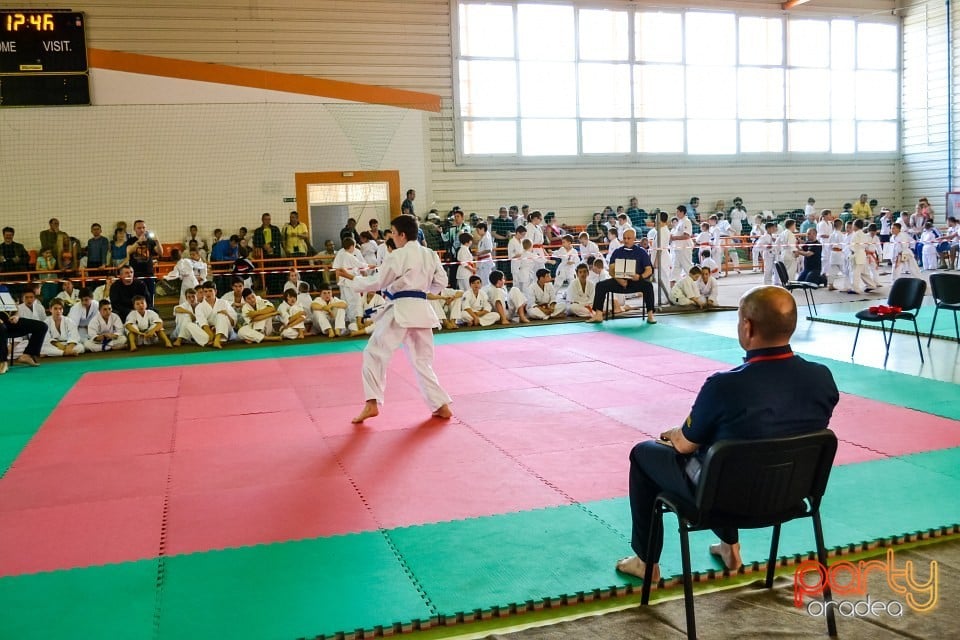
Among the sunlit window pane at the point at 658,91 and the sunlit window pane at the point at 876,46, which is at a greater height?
the sunlit window pane at the point at 876,46

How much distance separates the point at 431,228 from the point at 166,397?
8.61 meters

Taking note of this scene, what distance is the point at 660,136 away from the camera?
64.7ft

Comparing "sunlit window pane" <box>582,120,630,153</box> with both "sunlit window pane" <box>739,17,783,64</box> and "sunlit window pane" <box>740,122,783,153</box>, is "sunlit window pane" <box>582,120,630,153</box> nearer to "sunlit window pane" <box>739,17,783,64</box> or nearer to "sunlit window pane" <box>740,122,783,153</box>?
"sunlit window pane" <box>740,122,783,153</box>

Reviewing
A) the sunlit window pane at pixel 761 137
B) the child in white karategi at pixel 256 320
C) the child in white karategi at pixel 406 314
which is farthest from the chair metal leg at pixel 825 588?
the sunlit window pane at pixel 761 137

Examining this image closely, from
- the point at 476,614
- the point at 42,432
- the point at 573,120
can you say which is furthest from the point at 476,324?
the point at 476,614

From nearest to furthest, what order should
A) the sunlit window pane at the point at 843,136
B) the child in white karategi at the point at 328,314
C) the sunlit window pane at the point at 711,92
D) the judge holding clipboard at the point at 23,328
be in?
the judge holding clipboard at the point at 23,328
the child in white karategi at the point at 328,314
the sunlit window pane at the point at 711,92
the sunlit window pane at the point at 843,136

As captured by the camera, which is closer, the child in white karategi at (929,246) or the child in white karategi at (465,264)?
the child in white karategi at (465,264)

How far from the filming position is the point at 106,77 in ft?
50.0

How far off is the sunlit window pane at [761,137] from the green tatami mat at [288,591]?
18.7m

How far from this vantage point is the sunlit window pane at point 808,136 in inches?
826

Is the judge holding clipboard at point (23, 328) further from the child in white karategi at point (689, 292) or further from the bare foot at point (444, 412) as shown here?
the child in white karategi at point (689, 292)

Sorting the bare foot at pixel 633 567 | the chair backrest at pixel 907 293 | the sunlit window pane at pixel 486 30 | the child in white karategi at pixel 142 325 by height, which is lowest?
the bare foot at pixel 633 567

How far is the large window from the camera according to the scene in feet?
59.6

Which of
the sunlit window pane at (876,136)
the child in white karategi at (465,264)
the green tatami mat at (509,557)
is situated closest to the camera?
the green tatami mat at (509,557)
